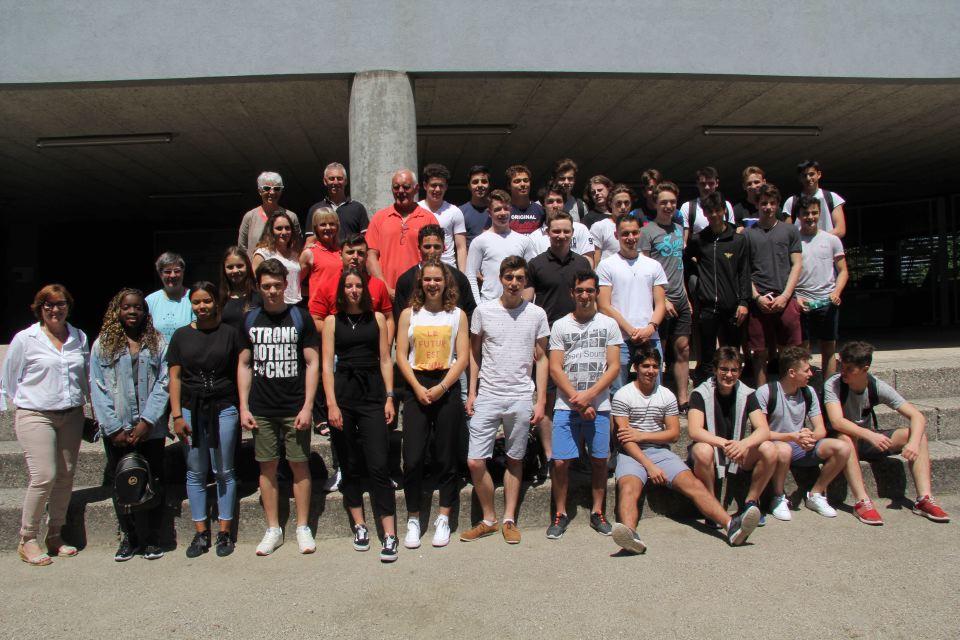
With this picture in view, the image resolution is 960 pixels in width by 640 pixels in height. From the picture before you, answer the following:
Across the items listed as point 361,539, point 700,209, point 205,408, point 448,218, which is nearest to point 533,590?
point 361,539

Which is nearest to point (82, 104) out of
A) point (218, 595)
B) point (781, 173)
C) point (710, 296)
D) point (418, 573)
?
point (218, 595)

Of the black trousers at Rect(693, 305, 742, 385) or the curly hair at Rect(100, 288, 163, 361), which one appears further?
the black trousers at Rect(693, 305, 742, 385)

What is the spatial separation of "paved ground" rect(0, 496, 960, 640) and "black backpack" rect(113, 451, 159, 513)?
1.20ft

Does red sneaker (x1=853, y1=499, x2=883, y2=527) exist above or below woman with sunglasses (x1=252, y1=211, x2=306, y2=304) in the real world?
below

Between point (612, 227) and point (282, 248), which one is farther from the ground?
point (612, 227)

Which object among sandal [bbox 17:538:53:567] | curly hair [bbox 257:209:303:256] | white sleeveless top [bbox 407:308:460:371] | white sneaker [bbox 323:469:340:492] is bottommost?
sandal [bbox 17:538:53:567]

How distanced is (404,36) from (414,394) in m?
3.66

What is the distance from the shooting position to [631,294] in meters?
4.58

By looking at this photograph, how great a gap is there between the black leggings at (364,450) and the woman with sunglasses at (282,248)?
1.06 meters

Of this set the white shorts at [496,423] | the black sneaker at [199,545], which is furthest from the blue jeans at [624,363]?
the black sneaker at [199,545]

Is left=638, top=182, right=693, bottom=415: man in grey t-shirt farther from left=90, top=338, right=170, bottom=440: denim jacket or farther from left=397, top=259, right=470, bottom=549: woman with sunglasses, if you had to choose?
left=90, top=338, right=170, bottom=440: denim jacket

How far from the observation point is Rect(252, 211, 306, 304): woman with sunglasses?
177 inches

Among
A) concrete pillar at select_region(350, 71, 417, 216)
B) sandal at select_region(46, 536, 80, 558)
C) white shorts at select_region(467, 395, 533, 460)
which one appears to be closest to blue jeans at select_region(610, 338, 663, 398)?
white shorts at select_region(467, 395, 533, 460)

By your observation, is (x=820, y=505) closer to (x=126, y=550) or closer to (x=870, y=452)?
(x=870, y=452)
